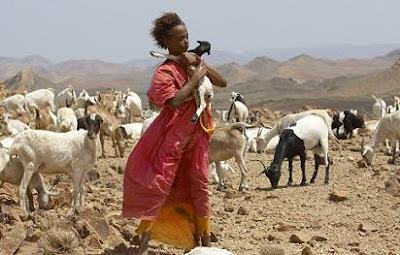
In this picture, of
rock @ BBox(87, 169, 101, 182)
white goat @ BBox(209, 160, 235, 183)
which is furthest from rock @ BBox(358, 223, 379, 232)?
rock @ BBox(87, 169, 101, 182)

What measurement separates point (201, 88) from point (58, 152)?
286 centimetres

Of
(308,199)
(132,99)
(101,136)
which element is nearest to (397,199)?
(308,199)

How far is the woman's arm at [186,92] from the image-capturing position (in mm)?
5152

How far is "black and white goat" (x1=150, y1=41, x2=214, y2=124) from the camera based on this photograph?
5270 mm

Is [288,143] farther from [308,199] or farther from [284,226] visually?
[284,226]

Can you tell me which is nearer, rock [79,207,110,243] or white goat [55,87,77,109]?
rock [79,207,110,243]

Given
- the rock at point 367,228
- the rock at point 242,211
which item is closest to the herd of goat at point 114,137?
the rock at point 242,211

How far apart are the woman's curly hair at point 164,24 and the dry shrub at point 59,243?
170 cm

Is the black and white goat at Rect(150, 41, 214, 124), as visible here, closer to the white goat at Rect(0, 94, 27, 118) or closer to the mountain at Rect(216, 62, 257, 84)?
the white goat at Rect(0, 94, 27, 118)

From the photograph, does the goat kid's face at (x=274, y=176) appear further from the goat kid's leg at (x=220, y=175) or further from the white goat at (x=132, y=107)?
the white goat at (x=132, y=107)

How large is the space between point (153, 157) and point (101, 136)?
9197 mm

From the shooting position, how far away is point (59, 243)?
Result: 18.1 ft

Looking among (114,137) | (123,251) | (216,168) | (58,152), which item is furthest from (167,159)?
(114,137)

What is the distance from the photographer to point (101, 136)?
14312 millimetres
